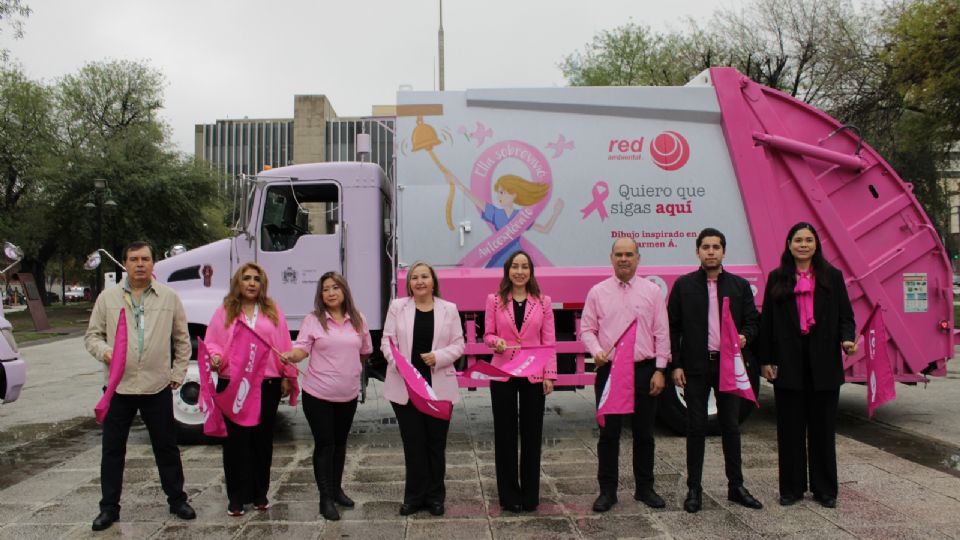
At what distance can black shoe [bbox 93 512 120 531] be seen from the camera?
447 cm

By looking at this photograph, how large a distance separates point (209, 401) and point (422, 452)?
4.68ft

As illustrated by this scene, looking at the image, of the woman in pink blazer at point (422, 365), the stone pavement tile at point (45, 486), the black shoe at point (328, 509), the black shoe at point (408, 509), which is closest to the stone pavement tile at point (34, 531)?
the stone pavement tile at point (45, 486)

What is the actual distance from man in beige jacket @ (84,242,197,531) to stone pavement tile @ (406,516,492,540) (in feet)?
4.99

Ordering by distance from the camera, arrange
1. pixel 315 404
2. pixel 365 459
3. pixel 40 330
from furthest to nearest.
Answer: pixel 40 330 < pixel 365 459 < pixel 315 404

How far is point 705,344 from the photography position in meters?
4.73

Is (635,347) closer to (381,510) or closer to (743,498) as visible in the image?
(743,498)

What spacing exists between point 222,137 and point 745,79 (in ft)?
216

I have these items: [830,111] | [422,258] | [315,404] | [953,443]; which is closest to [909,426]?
[953,443]

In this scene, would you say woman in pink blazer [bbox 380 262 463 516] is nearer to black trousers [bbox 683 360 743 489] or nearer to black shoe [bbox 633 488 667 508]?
black shoe [bbox 633 488 667 508]

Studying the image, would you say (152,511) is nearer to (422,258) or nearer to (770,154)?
(422,258)

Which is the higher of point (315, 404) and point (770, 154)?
point (770, 154)

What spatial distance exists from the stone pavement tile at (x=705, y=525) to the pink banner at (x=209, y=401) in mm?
2912

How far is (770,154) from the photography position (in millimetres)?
6871

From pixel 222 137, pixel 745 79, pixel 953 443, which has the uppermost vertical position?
pixel 222 137
